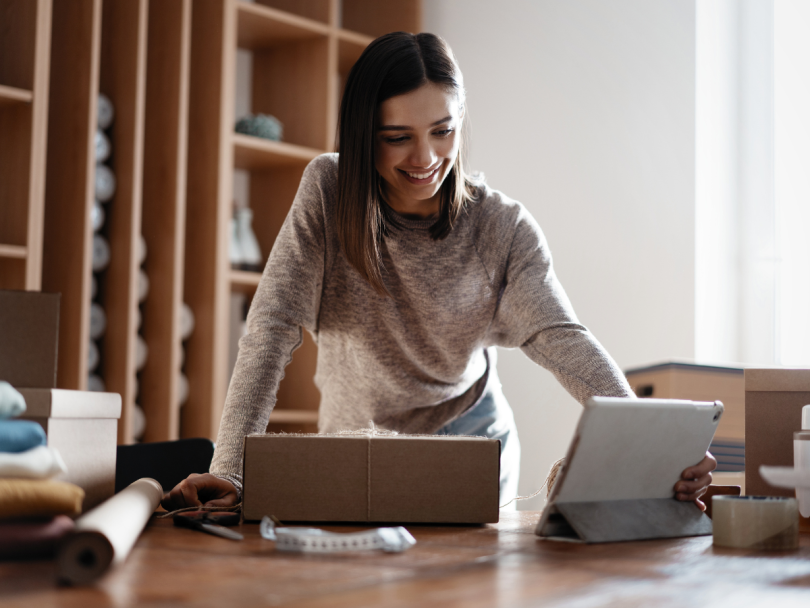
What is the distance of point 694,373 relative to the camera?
2107mm

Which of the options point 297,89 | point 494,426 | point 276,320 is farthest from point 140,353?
point 276,320

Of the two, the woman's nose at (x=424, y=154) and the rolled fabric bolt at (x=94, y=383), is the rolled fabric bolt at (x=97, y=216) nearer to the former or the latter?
the rolled fabric bolt at (x=94, y=383)

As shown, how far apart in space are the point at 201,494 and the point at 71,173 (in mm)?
1903

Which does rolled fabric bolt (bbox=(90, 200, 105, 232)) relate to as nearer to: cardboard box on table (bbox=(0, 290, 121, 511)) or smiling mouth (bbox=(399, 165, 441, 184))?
smiling mouth (bbox=(399, 165, 441, 184))

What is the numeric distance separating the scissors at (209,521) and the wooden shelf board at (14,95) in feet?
6.35

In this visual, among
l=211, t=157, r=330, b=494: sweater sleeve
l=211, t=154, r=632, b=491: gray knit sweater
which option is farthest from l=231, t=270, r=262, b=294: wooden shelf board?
l=211, t=157, r=330, b=494: sweater sleeve

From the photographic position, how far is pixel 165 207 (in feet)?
9.07

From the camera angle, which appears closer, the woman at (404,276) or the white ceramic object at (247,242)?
the woman at (404,276)

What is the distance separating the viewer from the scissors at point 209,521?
0.79 metres

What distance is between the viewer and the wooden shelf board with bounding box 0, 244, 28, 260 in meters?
2.37

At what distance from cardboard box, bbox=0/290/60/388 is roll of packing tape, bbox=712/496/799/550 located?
26.7 inches

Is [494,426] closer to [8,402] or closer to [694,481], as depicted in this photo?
[694,481]

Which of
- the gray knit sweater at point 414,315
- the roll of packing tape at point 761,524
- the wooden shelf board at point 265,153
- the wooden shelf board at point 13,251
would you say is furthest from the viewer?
the wooden shelf board at point 265,153

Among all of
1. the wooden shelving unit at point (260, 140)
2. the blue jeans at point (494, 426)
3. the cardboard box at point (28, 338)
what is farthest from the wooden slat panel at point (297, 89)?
the cardboard box at point (28, 338)
